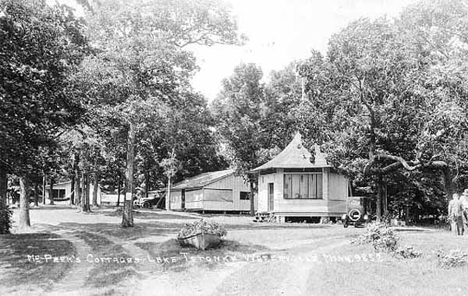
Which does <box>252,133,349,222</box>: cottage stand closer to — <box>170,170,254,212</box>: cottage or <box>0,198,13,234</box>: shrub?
<box>170,170,254,212</box>: cottage

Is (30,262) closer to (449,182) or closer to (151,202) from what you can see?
(449,182)

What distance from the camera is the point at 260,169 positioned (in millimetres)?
36500

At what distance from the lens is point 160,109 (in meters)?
25.8

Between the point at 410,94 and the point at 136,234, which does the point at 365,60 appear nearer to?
the point at 410,94

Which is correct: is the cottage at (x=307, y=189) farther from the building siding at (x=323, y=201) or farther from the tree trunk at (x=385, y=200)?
the tree trunk at (x=385, y=200)

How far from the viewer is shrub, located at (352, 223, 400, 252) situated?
16.3m

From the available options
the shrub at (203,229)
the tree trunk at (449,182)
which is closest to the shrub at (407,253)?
the shrub at (203,229)

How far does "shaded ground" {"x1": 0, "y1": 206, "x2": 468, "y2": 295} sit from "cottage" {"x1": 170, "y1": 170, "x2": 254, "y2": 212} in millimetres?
29084

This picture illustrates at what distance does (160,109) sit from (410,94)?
12.5 m

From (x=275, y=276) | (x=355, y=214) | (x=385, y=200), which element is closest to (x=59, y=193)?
(x=385, y=200)

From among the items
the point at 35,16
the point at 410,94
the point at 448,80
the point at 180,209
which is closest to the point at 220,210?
the point at 180,209

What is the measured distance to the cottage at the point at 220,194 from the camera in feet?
166

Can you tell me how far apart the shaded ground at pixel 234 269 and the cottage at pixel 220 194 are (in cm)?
2908

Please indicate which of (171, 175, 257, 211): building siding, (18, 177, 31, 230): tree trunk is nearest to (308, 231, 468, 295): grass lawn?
(18, 177, 31, 230): tree trunk
